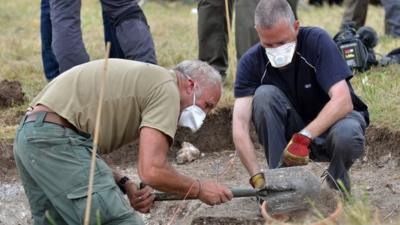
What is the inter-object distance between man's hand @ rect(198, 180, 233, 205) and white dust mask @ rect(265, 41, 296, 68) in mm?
911

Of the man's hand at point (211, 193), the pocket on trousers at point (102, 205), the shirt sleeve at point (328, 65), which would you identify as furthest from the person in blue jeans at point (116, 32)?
the pocket on trousers at point (102, 205)

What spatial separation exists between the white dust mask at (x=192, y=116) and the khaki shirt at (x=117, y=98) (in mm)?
160

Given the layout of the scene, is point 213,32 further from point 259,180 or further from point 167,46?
point 259,180

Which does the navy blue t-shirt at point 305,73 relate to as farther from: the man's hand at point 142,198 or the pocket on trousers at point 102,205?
the pocket on trousers at point 102,205

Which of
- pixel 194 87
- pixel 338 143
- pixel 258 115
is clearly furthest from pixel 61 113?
pixel 338 143

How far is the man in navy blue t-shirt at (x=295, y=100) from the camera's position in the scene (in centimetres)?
488

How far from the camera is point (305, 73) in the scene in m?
5.06

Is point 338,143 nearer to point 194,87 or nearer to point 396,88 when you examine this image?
point 194,87

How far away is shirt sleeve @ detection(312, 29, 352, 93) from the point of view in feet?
16.2

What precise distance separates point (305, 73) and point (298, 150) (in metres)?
0.56

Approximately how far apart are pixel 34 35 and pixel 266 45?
5832mm

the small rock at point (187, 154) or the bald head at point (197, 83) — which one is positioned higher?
the bald head at point (197, 83)

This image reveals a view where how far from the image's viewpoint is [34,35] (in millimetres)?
10312

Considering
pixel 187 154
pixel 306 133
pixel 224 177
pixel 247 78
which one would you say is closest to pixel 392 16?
pixel 187 154
